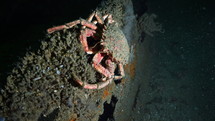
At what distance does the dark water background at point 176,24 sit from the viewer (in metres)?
3.86

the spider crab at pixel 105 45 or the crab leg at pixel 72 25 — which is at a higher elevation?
the crab leg at pixel 72 25

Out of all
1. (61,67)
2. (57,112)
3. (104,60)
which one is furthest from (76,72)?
(104,60)

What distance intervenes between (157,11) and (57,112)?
4953mm

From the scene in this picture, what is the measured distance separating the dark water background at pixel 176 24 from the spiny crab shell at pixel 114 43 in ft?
3.28

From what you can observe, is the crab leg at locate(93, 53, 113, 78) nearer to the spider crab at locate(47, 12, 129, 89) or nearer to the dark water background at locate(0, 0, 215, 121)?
the spider crab at locate(47, 12, 129, 89)

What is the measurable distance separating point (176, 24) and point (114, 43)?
12.1 ft

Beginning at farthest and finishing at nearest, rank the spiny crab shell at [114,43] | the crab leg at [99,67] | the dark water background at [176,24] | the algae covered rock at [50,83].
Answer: the dark water background at [176,24] < the spiny crab shell at [114,43] < the crab leg at [99,67] < the algae covered rock at [50,83]

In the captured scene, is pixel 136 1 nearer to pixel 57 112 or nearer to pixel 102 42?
pixel 102 42

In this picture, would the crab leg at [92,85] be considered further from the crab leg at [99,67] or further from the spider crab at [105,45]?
the crab leg at [99,67]

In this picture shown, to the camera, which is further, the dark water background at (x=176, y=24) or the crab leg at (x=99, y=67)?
the dark water background at (x=176, y=24)

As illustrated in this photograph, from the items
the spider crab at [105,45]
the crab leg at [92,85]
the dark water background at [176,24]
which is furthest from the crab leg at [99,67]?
the dark water background at [176,24]

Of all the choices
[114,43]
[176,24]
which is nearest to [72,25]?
[114,43]

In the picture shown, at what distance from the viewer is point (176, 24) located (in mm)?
5844

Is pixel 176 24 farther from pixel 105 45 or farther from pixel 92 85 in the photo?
pixel 92 85
